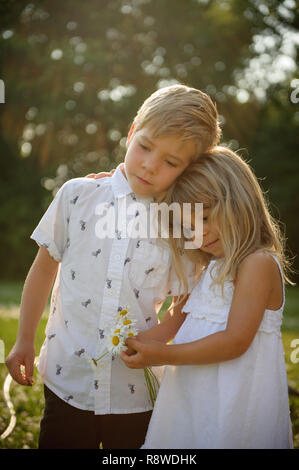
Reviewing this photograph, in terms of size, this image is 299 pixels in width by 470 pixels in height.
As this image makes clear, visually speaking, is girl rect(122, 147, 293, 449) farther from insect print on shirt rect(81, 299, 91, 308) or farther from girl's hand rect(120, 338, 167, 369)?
insect print on shirt rect(81, 299, 91, 308)

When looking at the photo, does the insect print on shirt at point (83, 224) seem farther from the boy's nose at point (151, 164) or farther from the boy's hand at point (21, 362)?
the boy's hand at point (21, 362)

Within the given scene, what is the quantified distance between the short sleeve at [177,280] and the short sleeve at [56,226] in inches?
21.6

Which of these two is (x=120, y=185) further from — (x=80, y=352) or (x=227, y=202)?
(x=80, y=352)

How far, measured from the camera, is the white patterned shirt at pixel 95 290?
7.42 feet

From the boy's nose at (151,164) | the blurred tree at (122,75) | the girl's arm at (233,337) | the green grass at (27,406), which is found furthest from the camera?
the blurred tree at (122,75)

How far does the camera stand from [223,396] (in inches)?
81.5

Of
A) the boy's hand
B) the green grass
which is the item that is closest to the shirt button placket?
the boy's hand

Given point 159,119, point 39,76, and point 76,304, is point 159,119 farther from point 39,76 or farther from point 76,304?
→ point 39,76

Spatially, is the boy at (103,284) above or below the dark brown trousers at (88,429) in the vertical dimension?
above

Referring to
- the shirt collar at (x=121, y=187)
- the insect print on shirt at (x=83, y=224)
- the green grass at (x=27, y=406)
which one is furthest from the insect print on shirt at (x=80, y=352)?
the green grass at (x=27, y=406)

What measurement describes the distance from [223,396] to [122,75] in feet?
68.8

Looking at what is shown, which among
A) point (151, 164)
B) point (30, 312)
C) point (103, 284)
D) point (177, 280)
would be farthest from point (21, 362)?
point (151, 164)

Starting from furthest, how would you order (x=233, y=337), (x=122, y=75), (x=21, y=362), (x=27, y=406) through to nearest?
(x=122, y=75)
(x=27, y=406)
(x=21, y=362)
(x=233, y=337)
